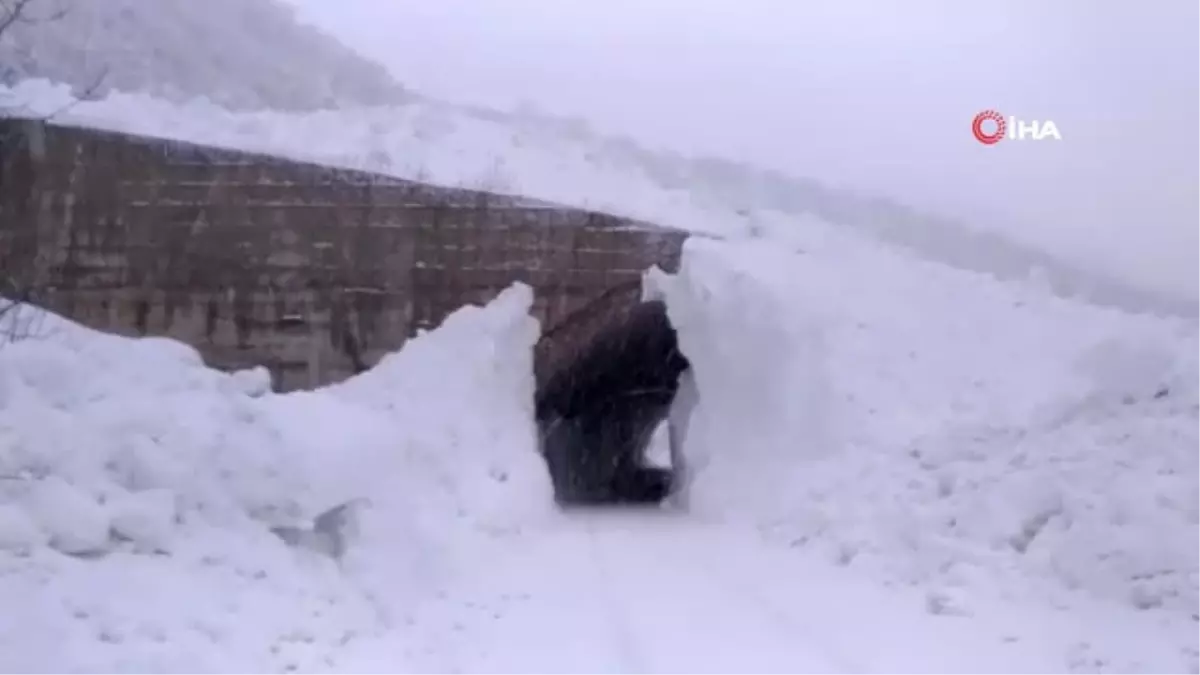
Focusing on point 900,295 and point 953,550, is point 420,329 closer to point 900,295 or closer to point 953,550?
point 900,295

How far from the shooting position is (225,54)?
103ft

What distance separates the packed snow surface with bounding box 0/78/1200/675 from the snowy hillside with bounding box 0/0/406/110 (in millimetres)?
12162

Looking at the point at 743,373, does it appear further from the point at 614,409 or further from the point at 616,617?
the point at 614,409

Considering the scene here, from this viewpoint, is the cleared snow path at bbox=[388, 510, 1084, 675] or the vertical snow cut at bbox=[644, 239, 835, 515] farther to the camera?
the vertical snow cut at bbox=[644, 239, 835, 515]

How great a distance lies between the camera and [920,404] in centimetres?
1238

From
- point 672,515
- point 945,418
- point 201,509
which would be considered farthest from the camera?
point 672,515

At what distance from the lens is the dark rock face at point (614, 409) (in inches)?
672

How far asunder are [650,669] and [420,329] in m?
8.03

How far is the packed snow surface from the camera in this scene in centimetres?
672

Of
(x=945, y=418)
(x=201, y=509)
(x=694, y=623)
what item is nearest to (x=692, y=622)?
(x=694, y=623)

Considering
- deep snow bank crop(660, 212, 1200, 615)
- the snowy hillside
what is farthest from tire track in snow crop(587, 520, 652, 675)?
the snowy hillside

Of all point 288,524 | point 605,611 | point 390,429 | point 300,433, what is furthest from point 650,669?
point 390,429

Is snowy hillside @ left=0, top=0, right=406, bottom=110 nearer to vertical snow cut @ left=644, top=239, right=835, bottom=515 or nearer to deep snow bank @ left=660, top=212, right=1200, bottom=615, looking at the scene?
vertical snow cut @ left=644, top=239, right=835, bottom=515

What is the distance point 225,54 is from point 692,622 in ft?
89.8
